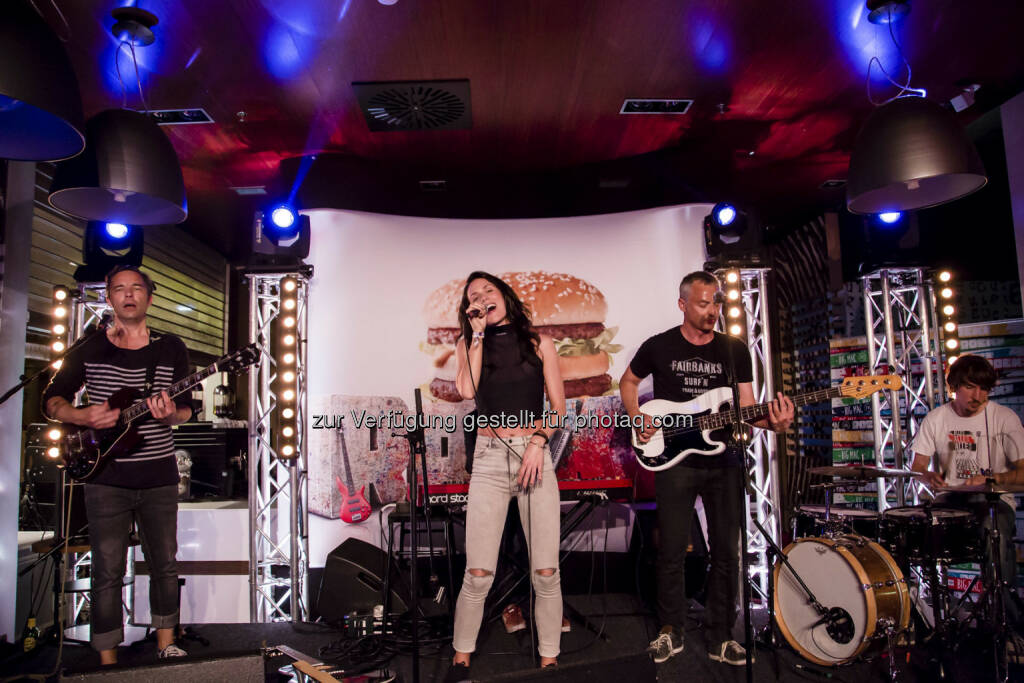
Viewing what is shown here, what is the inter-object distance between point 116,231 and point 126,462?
2.34 m

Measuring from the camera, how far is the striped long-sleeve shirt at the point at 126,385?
3.41 metres

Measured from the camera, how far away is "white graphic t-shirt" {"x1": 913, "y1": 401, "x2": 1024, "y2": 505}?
3.91m

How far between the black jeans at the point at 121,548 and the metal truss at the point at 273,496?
1036 millimetres

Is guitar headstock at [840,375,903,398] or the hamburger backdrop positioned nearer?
guitar headstock at [840,375,903,398]

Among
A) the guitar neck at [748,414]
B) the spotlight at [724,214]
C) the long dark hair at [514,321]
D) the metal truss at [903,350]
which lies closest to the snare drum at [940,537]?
the guitar neck at [748,414]

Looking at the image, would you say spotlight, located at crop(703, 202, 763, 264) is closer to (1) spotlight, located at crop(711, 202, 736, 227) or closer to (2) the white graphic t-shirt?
(1) spotlight, located at crop(711, 202, 736, 227)

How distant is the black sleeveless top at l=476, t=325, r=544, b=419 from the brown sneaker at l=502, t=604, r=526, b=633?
1.68m

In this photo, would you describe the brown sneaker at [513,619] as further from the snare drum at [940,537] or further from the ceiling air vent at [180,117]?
the ceiling air vent at [180,117]

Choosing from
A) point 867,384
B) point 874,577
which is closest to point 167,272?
point 867,384

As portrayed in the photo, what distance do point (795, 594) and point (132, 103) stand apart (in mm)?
5456

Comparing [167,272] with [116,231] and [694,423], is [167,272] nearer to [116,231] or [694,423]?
[116,231]

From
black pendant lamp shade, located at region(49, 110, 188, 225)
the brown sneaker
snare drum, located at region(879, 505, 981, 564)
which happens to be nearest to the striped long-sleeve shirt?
black pendant lamp shade, located at region(49, 110, 188, 225)

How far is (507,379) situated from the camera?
125 inches

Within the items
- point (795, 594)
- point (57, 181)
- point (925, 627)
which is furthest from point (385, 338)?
point (925, 627)
